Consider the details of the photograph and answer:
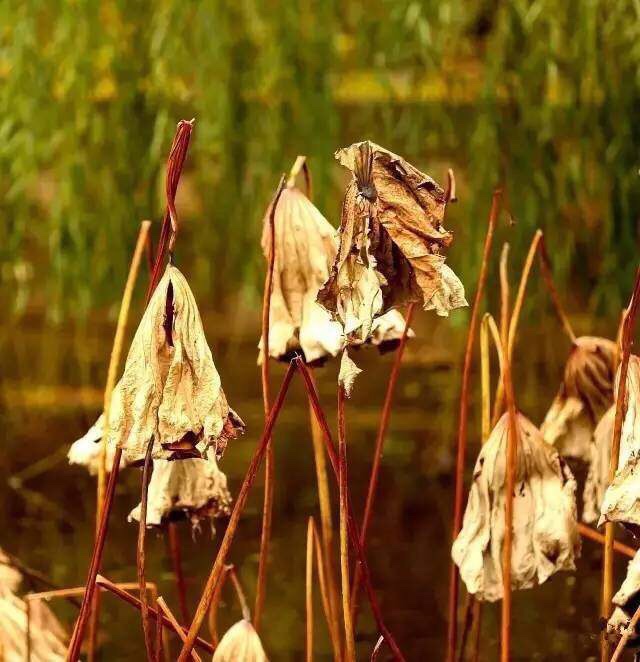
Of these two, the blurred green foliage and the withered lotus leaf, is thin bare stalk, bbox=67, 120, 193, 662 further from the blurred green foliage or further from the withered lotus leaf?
the blurred green foliage

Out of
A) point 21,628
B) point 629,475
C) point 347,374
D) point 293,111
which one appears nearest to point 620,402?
point 629,475

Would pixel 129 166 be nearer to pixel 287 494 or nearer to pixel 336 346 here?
pixel 287 494

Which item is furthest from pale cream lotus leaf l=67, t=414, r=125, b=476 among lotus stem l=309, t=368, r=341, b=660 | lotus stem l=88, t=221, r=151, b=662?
lotus stem l=309, t=368, r=341, b=660

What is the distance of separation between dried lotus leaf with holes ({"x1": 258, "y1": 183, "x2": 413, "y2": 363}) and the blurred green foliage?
68cm

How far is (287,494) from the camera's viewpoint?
143 cm

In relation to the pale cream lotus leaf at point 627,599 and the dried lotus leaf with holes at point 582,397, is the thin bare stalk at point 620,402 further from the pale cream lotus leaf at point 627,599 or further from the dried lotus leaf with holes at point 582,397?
the dried lotus leaf with holes at point 582,397

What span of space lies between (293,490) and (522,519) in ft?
2.61

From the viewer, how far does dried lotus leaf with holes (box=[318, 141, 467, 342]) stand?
1.55 feet

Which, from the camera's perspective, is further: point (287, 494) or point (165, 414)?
point (287, 494)

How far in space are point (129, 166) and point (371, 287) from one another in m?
0.98

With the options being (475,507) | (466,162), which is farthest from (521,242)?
(475,507)

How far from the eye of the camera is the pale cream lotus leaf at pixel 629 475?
0.51m

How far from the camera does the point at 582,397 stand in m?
0.77

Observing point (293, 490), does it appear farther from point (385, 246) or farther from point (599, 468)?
point (385, 246)
